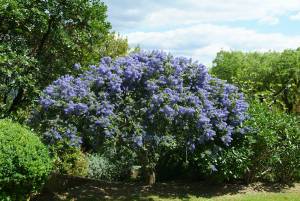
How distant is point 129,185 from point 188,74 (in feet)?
9.71

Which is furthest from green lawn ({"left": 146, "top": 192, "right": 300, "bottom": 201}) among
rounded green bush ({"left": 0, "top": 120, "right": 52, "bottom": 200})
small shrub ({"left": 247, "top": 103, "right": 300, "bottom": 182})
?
rounded green bush ({"left": 0, "top": 120, "right": 52, "bottom": 200})

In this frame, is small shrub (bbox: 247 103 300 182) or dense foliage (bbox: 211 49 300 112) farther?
dense foliage (bbox: 211 49 300 112)

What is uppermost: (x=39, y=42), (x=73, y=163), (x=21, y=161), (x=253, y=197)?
(x=39, y=42)

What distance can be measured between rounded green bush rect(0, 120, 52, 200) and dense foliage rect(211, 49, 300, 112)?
11.0m

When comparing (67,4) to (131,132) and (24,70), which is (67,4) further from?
(131,132)

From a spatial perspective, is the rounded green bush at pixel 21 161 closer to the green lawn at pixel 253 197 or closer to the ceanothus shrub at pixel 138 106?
the ceanothus shrub at pixel 138 106

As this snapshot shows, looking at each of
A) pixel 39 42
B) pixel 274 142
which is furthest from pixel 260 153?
pixel 39 42

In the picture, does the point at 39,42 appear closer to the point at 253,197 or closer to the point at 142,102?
the point at 142,102

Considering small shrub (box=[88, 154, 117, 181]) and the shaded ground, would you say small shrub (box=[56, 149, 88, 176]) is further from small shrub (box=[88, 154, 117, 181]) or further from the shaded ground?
the shaded ground

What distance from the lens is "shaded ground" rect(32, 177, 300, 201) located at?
998 centimetres

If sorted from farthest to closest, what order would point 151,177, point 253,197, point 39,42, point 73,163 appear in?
point 73,163, point 39,42, point 151,177, point 253,197

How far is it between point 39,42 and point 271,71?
1180 centimetres

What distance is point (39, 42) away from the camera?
11.4m

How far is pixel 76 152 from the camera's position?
→ 10.7 m
